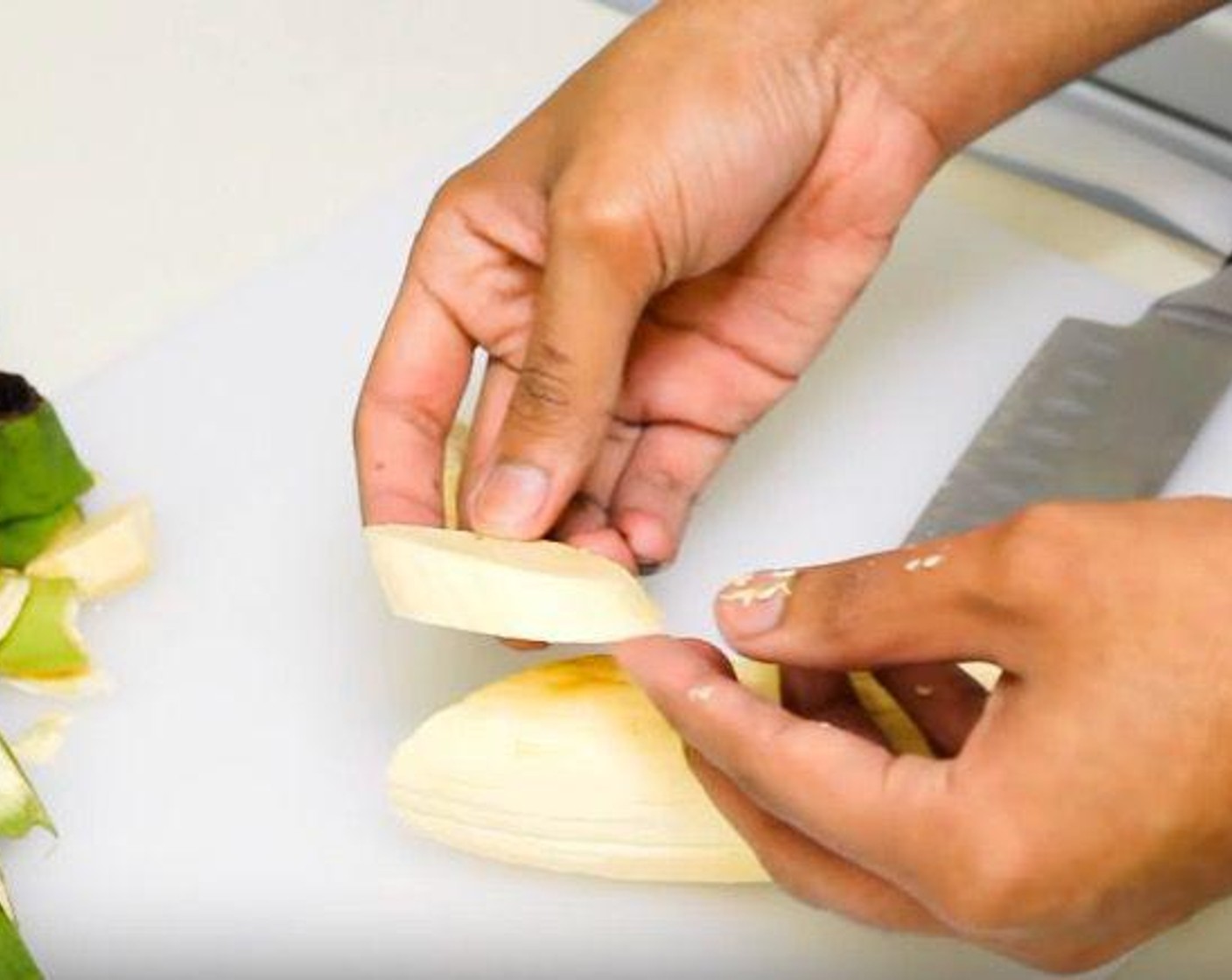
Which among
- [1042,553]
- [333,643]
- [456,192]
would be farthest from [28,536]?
[1042,553]

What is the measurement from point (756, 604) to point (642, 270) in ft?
0.65

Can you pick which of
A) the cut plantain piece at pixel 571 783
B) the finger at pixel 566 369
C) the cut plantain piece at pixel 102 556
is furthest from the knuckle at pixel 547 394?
the cut plantain piece at pixel 102 556

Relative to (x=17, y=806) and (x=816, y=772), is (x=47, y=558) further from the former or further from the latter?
(x=816, y=772)

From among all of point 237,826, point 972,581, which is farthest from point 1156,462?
point 237,826

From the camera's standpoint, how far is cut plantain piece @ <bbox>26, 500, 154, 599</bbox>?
1.03m

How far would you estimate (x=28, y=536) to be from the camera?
1.03 m

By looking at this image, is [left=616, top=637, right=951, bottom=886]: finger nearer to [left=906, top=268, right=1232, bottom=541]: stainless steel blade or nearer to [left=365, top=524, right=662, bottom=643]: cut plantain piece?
[left=365, top=524, right=662, bottom=643]: cut plantain piece

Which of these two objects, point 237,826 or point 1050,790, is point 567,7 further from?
point 1050,790

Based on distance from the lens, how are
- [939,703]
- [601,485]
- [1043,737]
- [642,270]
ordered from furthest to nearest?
[601,485], [642,270], [939,703], [1043,737]

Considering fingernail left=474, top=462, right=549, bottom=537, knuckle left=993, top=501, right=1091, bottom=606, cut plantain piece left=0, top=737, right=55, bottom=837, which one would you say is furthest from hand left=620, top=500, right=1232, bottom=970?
cut plantain piece left=0, top=737, right=55, bottom=837

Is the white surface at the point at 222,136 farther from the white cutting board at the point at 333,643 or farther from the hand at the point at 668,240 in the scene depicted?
the hand at the point at 668,240

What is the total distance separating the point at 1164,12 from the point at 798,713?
435 mm

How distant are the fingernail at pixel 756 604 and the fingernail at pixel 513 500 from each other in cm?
13

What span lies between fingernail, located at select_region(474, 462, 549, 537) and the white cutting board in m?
0.11
